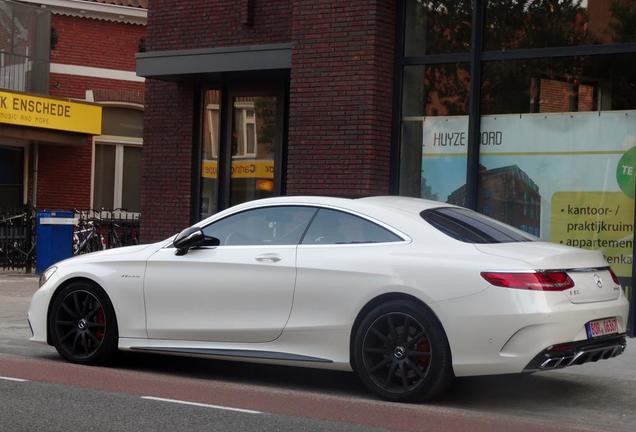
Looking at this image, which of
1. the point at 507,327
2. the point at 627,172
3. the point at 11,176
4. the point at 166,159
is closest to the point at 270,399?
the point at 507,327

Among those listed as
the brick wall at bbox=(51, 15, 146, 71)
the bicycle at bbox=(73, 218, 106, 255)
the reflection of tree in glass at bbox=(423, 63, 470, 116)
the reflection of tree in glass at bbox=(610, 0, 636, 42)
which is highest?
the brick wall at bbox=(51, 15, 146, 71)

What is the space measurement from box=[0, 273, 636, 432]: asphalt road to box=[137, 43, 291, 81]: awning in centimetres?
551

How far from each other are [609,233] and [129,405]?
21.1 feet

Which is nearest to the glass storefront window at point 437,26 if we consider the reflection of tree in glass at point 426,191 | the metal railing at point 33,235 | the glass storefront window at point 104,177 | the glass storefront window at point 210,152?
the reflection of tree in glass at point 426,191

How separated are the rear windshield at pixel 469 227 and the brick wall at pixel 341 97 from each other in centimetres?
452

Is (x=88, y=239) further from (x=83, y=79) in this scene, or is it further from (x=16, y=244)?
(x=83, y=79)

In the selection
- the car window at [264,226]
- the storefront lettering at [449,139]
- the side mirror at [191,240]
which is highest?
the storefront lettering at [449,139]

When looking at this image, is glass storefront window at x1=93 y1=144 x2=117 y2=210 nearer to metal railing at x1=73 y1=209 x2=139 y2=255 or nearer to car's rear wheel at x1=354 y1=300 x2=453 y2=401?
metal railing at x1=73 y1=209 x2=139 y2=255

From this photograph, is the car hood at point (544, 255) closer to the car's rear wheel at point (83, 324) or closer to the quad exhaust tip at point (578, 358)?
the quad exhaust tip at point (578, 358)

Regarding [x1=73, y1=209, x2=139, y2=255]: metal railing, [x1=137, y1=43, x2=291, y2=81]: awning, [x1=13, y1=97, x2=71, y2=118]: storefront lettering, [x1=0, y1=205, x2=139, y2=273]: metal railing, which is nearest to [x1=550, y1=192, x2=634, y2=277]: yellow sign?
[x1=137, y1=43, x2=291, y2=81]: awning

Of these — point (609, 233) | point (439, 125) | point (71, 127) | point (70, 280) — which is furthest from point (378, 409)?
point (71, 127)

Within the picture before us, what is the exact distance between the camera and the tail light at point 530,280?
7695 millimetres

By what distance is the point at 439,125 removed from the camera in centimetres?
1374

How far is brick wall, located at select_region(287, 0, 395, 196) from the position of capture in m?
13.7
